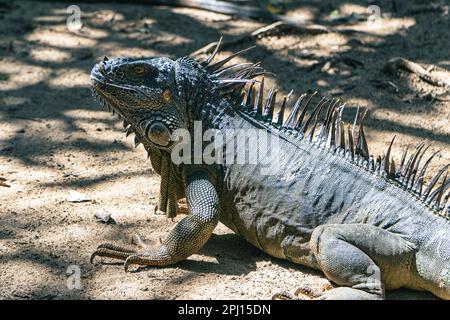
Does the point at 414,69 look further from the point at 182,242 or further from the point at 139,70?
the point at 182,242

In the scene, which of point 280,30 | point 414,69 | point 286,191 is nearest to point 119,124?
point 280,30

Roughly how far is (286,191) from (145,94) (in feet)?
4.45

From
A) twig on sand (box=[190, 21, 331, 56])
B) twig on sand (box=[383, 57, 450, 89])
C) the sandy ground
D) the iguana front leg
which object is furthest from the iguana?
twig on sand (box=[190, 21, 331, 56])

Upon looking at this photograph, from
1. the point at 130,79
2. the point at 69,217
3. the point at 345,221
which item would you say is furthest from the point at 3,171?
the point at 345,221

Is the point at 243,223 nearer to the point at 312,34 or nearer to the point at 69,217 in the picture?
the point at 69,217

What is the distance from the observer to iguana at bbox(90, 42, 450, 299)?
5.28 m

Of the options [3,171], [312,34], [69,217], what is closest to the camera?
[69,217]

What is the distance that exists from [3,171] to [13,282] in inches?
81.1

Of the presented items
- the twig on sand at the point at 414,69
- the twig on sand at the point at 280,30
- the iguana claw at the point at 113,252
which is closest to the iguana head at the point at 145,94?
the iguana claw at the point at 113,252

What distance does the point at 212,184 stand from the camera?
5941mm

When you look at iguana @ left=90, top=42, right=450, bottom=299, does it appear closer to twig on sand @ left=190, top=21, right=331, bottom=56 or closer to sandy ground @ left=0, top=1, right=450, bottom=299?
sandy ground @ left=0, top=1, right=450, bottom=299

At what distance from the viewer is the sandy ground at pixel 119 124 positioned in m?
5.54

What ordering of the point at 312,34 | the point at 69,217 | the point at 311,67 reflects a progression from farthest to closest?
1. the point at 312,34
2. the point at 311,67
3. the point at 69,217

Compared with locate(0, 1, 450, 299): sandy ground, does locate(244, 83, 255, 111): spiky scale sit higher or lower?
higher
